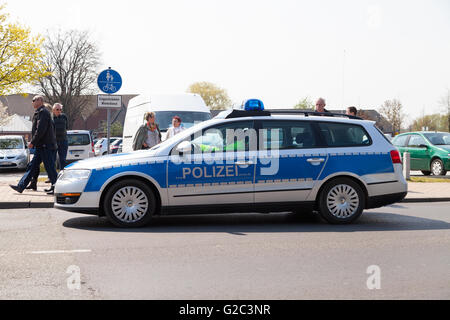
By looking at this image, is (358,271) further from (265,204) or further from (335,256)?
(265,204)

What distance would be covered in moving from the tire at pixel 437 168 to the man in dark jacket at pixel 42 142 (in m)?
13.0

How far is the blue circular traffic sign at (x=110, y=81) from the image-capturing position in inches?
526

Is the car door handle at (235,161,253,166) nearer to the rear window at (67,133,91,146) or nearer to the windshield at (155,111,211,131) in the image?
the windshield at (155,111,211,131)

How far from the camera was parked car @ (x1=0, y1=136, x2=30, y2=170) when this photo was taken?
75.2 ft

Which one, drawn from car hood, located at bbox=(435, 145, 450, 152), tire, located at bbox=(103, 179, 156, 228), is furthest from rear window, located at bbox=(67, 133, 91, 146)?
tire, located at bbox=(103, 179, 156, 228)

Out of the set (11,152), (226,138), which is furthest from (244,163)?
(11,152)

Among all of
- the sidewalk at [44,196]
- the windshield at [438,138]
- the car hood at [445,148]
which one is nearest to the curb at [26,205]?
the sidewalk at [44,196]

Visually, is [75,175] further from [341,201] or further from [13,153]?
[13,153]

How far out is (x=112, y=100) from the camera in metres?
13.3

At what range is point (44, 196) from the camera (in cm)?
1125

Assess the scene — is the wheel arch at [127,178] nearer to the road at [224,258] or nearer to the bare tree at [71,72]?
the road at [224,258]

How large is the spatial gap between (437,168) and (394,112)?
178ft
